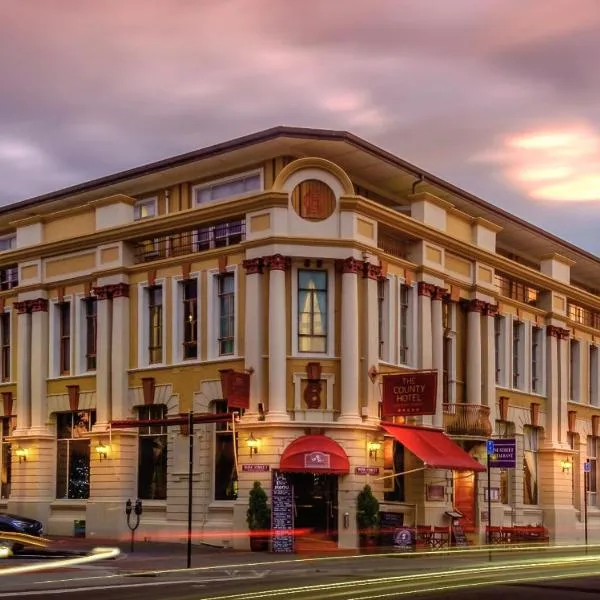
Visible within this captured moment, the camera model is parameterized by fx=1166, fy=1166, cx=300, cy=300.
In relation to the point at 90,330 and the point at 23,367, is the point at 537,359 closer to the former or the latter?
the point at 90,330

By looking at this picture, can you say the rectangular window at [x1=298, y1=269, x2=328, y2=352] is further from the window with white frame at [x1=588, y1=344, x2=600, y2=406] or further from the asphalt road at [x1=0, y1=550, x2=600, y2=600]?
the window with white frame at [x1=588, y1=344, x2=600, y2=406]

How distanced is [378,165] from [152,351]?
11.0 m

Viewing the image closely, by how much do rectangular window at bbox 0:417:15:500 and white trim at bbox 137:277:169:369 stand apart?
781 centimetres

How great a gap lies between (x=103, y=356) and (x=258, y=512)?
1008 centimetres

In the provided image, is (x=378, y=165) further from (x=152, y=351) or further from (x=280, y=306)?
(x=152, y=351)

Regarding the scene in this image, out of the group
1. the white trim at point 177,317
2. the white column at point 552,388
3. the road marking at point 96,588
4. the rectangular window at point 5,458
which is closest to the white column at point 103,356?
the white trim at point 177,317

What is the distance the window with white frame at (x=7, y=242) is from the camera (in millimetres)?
51938

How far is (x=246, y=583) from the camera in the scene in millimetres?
24312

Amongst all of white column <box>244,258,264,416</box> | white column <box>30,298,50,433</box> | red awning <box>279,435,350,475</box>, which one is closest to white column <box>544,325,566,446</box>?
red awning <box>279,435,350,475</box>

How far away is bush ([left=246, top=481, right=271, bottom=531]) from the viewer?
37.8m

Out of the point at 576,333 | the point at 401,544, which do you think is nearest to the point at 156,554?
the point at 401,544

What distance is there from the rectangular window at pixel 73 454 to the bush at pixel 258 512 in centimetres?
924

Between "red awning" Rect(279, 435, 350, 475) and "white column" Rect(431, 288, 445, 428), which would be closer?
"red awning" Rect(279, 435, 350, 475)

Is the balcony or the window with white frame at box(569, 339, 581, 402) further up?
the window with white frame at box(569, 339, 581, 402)
